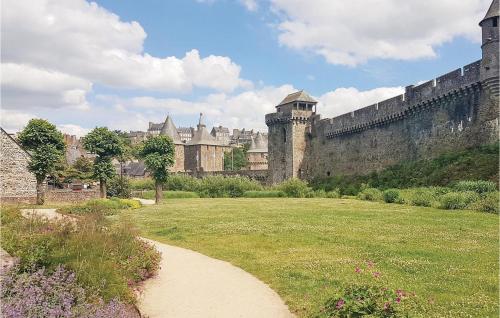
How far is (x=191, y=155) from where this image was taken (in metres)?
72.1

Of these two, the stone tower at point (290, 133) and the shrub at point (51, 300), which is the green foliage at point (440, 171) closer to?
the stone tower at point (290, 133)

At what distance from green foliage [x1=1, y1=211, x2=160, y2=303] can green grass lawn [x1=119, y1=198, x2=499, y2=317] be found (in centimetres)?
235

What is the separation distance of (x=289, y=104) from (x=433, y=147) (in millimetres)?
19813

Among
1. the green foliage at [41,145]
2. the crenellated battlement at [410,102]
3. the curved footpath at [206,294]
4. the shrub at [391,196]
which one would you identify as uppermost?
the crenellated battlement at [410,102]

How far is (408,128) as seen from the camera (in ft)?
114

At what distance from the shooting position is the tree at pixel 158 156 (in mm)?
32375

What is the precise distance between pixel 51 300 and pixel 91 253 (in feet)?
7.18

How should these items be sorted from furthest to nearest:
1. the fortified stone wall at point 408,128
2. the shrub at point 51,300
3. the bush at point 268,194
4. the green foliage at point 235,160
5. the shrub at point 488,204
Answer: the green foliage at point 235,160 → the bush at point 268,194 → the fortified stone wall at point 408,128 → the shrub at point 488,204 → the shrub at point 51,300

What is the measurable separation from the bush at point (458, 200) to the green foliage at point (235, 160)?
74.5m

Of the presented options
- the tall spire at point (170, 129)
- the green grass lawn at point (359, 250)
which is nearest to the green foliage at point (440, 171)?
the green grass lawn at point (359, 250)

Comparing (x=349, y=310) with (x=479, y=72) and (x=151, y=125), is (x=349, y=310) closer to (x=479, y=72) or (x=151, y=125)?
(x=479, y=72)

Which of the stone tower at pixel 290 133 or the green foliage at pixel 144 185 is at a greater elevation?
the stone tower at pixel 290 133

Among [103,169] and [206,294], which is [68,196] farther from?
[206,294]

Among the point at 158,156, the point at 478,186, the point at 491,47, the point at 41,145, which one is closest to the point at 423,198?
the point at 478,186
